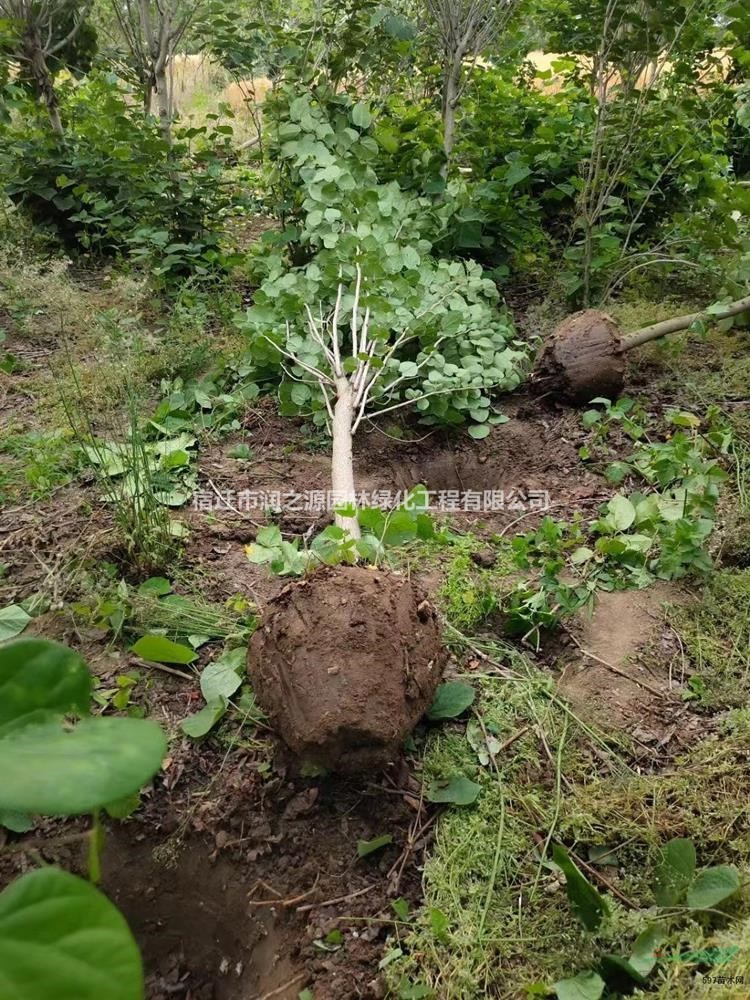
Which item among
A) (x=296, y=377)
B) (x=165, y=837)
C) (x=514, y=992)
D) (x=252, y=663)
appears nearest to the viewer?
(x=514, y=992)

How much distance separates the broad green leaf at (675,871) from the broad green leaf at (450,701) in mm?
554

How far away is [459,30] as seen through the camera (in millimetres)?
3617

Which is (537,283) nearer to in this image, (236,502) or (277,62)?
(277,62)

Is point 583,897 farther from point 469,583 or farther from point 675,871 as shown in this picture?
point 469,583

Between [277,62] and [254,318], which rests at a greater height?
[277,62]

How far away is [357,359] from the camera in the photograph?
2756 mm

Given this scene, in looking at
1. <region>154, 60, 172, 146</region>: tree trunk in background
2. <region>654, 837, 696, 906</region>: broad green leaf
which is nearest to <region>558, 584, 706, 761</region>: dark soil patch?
<region>654, 837, 696, 906</region>: broad green leaf

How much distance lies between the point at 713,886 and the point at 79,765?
129cm

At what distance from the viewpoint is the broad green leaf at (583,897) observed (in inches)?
53.4

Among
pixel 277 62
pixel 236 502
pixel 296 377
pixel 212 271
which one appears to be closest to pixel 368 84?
pixel 277 62

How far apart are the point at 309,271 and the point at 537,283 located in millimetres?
1458

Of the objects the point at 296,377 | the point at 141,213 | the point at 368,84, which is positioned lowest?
the point at 296,377

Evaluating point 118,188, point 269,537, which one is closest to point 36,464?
point 269,537

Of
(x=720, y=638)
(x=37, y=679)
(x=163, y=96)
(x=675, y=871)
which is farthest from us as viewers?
(x=163, y=96)
